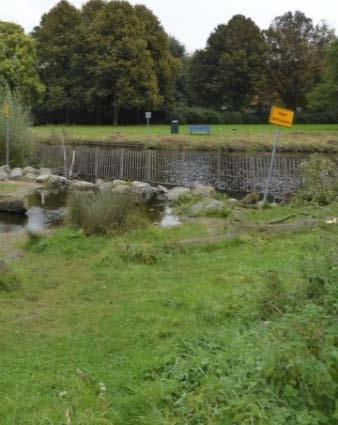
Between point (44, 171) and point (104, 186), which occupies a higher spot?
point (104, 186)

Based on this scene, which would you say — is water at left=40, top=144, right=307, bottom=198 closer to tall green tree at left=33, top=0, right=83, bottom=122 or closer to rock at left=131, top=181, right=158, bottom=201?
rock at left=131, top=181, right=158, bottom=201

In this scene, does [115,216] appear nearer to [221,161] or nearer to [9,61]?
[221,161]

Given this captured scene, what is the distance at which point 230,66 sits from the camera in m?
49.7

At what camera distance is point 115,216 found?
10.2m

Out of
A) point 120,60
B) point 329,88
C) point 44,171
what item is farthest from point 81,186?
point 120,60

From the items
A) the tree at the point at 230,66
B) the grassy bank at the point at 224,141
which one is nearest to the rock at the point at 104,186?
the grassy bank at the point at 224,141

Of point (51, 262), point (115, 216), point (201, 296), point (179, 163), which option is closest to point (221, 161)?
point (179, 163)

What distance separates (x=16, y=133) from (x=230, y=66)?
33471 millimetres

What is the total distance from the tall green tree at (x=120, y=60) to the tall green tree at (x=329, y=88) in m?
13.0

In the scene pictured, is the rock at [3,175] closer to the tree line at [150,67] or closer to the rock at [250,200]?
the rock at [250,200]

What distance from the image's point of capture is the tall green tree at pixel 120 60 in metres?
42.8

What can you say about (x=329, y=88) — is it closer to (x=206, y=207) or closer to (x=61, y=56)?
(x=61, y=56)

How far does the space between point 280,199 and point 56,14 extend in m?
36.9

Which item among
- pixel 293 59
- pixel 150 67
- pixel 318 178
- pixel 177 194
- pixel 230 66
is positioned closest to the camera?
pixel 318 178
